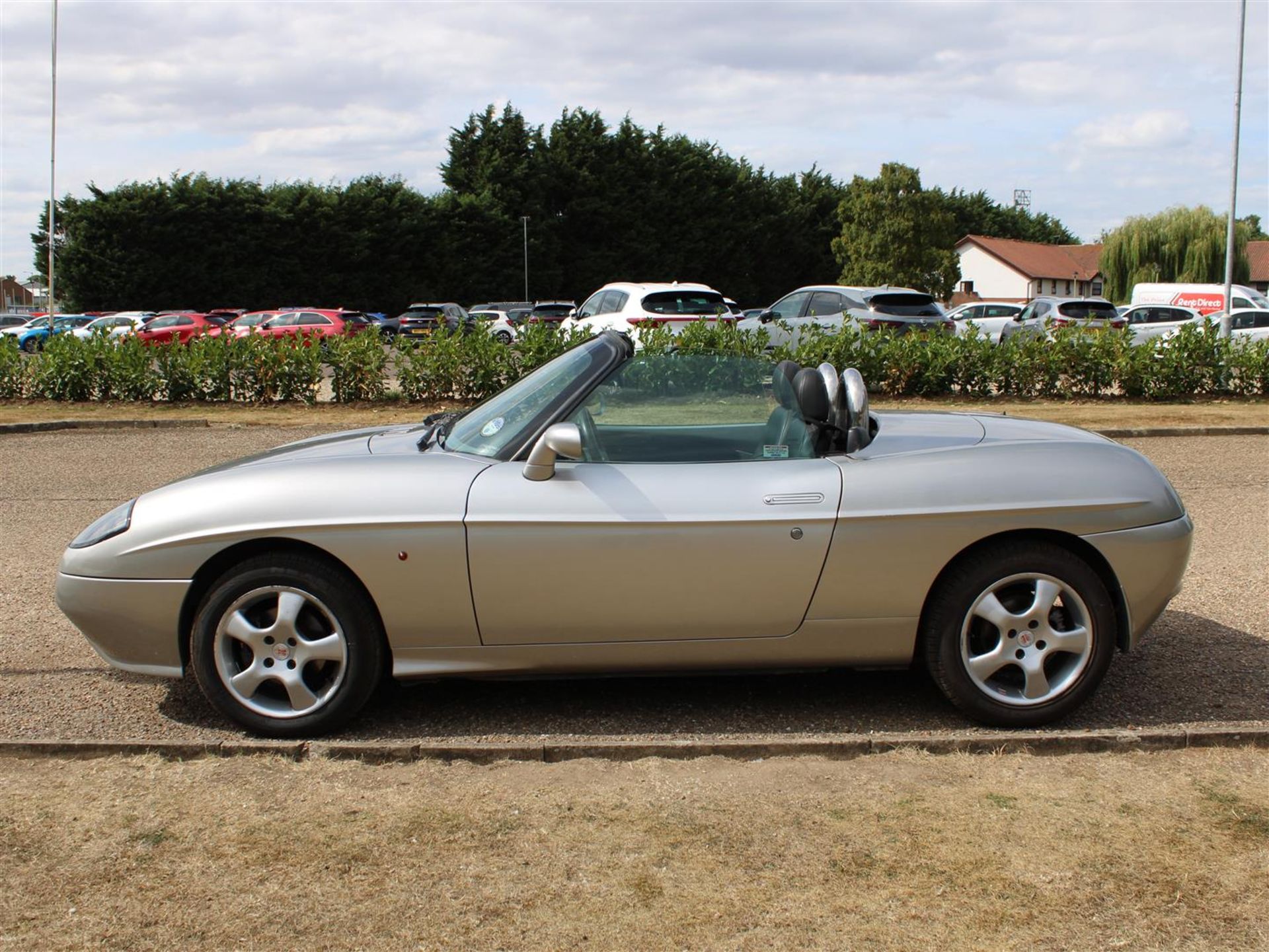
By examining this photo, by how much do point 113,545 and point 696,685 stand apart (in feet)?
7.47

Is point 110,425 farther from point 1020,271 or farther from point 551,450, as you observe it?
point 1020,271

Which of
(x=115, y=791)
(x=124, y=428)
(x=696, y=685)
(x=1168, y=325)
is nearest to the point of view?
(x=115, y=791)

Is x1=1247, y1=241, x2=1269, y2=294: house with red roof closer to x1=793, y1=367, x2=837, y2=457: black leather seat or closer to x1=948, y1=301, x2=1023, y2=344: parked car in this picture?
x1=948, y1=301, x2=1023, y2=344: parked car

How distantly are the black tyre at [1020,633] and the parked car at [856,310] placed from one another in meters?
15.9

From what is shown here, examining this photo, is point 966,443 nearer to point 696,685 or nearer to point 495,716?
point 696,685

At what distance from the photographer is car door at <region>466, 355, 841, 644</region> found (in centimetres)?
405

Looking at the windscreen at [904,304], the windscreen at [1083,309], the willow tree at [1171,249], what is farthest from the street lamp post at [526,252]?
the windscreen at [904,304]

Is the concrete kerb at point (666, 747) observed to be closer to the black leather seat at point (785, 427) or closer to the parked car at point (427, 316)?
the black leather seat at point (785, 427)

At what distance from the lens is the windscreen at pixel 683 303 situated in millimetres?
19500

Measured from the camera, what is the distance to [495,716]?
446 centimetres

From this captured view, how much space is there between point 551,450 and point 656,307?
51.4ft

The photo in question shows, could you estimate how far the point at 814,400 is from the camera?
4297 millimetres

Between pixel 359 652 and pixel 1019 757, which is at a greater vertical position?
pixel 359 652

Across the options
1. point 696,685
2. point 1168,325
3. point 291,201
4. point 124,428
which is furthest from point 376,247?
point 696,685
